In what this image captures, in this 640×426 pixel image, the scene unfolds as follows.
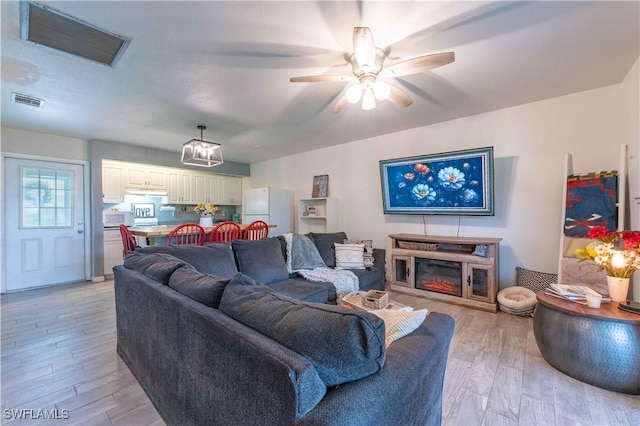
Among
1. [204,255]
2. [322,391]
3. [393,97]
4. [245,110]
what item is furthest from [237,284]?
[245,110]

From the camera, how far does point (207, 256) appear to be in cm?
247

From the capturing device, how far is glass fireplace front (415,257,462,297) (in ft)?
11.4

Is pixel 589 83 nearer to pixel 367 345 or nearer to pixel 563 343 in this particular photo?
pixel 563 343

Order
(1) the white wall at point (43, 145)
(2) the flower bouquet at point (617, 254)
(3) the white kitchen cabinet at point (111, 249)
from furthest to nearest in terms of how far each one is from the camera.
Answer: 1. (3) the white kitchen cabinet at point (111, 249)
2. (1) the white wall at point (43, 145)
3. (2) the flower bouquet at point (617, 254)

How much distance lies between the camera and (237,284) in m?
1.26

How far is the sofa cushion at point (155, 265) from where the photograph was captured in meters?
1.69

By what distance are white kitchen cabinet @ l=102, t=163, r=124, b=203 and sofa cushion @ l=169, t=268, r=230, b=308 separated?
4562 millimetres

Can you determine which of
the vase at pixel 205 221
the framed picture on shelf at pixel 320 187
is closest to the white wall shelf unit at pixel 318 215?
the framed picture on shelf at pixel 320 187

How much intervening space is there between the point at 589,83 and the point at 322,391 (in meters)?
3.69

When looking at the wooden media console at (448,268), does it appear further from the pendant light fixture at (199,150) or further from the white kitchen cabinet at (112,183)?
the white kitchen cabinet at (112,183)

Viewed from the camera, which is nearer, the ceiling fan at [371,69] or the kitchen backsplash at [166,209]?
the ceiling fan at [371,69]

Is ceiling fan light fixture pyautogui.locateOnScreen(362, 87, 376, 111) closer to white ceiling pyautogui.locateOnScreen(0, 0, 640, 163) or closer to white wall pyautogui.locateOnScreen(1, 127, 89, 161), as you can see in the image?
white ceiling pyautogui.locateOnScreen(0, 0, 640, 163)

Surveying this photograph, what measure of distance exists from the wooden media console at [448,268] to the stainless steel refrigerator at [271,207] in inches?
95.5

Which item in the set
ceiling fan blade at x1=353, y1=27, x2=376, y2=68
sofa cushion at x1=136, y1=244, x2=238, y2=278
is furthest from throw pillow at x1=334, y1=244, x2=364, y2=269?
ceiling fan blade at x1=353, y1=27, x2=376, y2=68
